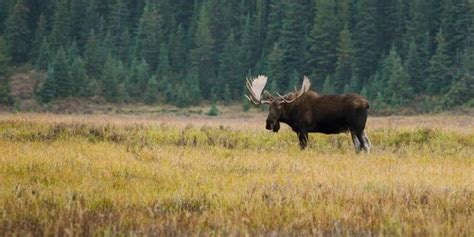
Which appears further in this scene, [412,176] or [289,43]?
[289,43]

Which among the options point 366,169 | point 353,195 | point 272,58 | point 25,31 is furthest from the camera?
point 25,31

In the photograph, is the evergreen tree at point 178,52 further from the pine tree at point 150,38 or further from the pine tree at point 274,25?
the pine tree at point 274,25

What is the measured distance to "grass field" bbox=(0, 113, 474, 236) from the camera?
251 inches

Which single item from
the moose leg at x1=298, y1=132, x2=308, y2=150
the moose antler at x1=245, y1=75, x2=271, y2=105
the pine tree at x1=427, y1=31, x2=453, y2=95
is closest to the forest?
the pine tree at x1=427, y1=31, x2=453, y2=95

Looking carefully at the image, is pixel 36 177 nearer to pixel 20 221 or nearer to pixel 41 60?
pixel 20 221

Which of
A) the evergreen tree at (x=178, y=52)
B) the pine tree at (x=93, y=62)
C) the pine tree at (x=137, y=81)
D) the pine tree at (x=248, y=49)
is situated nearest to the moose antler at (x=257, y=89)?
the pine tree at (x=137, y=81)

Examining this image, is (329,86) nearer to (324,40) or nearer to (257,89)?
(324,40)

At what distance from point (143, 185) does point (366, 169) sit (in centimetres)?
447

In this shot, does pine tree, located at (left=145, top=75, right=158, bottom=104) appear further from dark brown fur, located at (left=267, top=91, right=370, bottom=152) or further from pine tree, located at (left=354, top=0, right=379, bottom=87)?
dark brown fur, located at (left=267, top=91, right=370, bottom=152)

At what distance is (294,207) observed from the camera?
7.45m

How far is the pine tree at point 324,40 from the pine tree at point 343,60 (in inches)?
76.8

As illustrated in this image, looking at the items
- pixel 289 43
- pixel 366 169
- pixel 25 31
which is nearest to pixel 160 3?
pixel 25 31

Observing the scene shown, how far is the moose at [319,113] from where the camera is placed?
632 inches

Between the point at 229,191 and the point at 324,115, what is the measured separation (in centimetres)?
837
